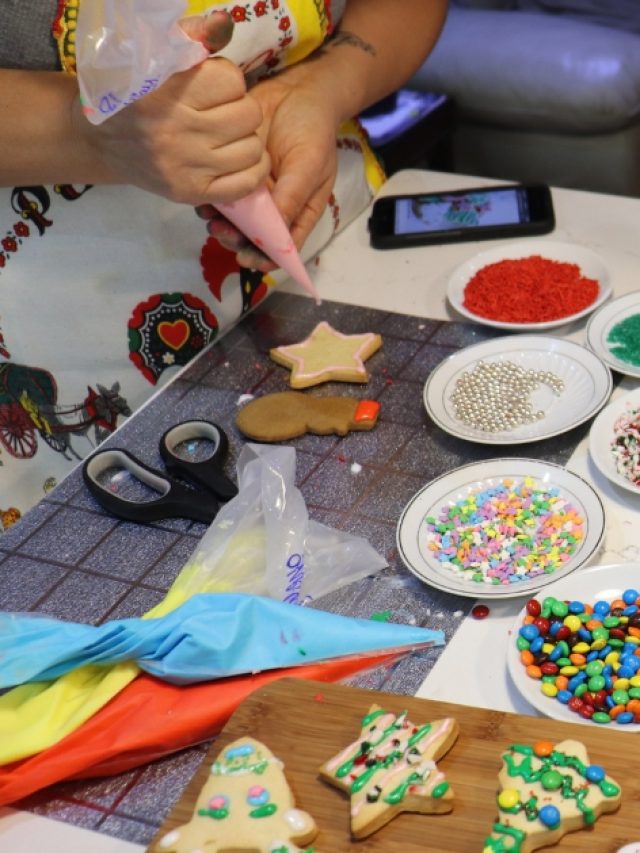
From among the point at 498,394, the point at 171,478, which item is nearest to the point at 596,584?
→ the point at 498,394

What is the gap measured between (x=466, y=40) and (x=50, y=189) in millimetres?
1503

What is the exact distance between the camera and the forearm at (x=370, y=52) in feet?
4.52

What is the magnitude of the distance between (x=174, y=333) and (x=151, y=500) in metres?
0.32

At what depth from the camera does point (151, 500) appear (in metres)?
1.11

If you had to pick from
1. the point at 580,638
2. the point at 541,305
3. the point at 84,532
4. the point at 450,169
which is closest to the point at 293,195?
the point at 541,305

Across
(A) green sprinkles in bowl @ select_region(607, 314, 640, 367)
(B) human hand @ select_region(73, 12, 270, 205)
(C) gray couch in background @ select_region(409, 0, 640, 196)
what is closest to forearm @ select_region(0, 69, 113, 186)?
(B) human hand @ select_region(73, 12, 270, 205)

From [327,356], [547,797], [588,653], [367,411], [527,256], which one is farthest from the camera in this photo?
[527,256]

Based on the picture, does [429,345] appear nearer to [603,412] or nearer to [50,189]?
[603,412]

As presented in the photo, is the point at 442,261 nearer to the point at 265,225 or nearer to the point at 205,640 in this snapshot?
the point at 265,225

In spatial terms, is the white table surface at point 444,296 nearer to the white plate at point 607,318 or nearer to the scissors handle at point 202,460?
the white plate at point 607,318

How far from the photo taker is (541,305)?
132cm

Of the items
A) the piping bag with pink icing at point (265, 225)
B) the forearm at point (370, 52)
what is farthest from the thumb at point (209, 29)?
the forearm at point (370, 52)

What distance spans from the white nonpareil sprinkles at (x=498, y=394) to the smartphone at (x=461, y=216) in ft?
0.94

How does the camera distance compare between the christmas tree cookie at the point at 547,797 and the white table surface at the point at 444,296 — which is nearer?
the christmas tree cookie at the point at 547,797
